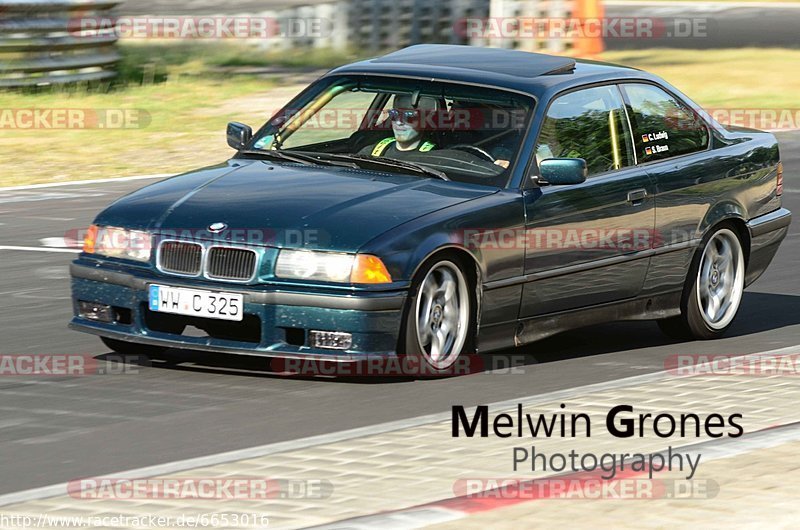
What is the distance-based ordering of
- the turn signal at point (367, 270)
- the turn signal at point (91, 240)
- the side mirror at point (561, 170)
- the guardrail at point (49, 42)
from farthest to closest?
1. the guardrail at point (49, 42)
2. the side mirror at point (561, 170)
3. the turn signal at point (91, 240)
4. the turn signal at point (367, 270)

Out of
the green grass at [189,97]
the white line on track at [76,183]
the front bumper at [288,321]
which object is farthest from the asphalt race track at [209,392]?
the green grass at [189,97]

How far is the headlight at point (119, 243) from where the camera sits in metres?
8.14

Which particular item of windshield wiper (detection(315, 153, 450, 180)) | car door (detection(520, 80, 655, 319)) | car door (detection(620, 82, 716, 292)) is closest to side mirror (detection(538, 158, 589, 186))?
car door (detection(520, 80, 655, 319))

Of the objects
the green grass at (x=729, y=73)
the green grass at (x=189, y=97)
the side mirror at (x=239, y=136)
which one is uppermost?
the side mirror at (x=239, y=136)

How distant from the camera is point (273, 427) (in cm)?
719

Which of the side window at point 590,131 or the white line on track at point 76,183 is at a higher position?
the side window at point 590,131

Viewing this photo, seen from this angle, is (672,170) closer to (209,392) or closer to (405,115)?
(405,115)

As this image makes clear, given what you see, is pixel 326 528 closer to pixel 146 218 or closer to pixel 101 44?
pixel 146 218

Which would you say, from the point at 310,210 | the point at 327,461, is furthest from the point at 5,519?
the point at 310,210

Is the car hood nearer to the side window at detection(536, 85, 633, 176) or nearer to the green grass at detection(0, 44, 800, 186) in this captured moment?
the side window at detection(536, 85, 633, 176)

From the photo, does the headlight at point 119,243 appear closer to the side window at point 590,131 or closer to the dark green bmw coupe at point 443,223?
the dark green bmw coupe at point 443,223

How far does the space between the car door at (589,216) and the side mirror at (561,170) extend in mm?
120

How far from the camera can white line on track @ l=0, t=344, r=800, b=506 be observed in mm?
5923

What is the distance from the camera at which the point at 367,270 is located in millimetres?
7785
